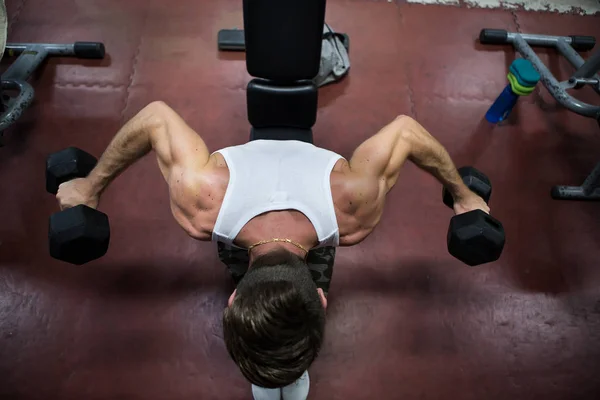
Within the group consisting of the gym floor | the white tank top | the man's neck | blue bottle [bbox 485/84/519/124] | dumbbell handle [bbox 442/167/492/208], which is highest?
the white tank top

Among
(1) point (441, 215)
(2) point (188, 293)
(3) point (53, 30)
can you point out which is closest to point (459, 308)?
(1) point (441, 215)

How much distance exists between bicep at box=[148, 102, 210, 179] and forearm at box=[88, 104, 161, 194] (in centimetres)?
Result: 1

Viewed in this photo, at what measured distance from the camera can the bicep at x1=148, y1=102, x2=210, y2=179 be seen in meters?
1.16

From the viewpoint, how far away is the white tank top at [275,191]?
1.11 metres

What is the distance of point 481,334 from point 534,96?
110 cm

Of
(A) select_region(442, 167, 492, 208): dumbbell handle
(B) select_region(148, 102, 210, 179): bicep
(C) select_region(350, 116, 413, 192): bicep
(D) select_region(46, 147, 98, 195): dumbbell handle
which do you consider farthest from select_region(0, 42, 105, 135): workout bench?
(A) select_region(442, 167, 492, 208): dumbbell handle

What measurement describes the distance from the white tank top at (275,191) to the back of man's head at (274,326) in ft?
0.62

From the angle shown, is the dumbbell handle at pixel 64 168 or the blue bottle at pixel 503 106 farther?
the blue bottle at pixel 503 106

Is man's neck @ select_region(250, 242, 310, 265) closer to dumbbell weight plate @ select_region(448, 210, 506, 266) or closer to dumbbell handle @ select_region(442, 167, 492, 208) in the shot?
dumbbell weight plate @ select_region(448, 210, 506, 266)

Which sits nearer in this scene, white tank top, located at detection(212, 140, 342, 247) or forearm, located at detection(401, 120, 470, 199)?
white tank top, located at detection(212, 140, 342, 247)

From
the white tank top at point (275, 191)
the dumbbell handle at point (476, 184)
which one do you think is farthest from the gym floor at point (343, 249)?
the white tank top at point (275, 191)

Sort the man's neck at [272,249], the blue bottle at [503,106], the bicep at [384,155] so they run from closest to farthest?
1. the man's neck at [272,249]
2. the bicep at [384,155]
3. the blue bottle at [503,106]

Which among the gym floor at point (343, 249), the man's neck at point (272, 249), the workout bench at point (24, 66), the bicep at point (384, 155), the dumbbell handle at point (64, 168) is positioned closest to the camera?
the man's neck at point (272, 249)

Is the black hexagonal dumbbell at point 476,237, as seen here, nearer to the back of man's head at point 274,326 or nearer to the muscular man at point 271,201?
the muscular man at point 271,201
